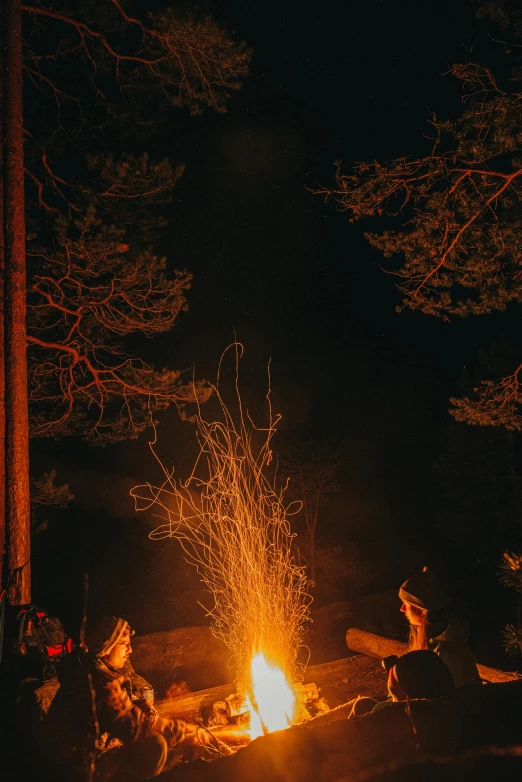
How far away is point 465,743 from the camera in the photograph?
266 cm

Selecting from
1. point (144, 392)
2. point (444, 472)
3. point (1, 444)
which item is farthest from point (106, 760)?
point (444, 472)

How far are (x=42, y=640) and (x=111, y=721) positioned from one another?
831mm

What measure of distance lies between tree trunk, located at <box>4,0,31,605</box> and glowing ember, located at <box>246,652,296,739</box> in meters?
2.66

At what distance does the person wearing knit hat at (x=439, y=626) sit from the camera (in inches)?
175

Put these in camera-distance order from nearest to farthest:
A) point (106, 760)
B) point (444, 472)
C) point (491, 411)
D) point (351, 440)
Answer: point (106, 760), point (491, 411), point (444, 472), point (351, 440)

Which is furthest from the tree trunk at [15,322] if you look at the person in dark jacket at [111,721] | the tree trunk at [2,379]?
the person in dark jacket at [111,721]

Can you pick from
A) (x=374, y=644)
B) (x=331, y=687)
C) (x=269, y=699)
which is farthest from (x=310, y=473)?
(x=269, y=699)

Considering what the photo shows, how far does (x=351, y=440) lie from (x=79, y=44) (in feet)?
57.7

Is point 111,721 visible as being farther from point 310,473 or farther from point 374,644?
point 310,473

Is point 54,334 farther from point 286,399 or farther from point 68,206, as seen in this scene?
point 286,399

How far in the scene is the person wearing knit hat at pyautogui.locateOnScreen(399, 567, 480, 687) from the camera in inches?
175

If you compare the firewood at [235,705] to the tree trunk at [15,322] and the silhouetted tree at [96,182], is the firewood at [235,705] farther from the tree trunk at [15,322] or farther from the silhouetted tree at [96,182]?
the silhouetted tree at [96,182]

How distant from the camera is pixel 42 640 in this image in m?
4.39

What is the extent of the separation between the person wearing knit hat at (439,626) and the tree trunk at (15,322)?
377cm
